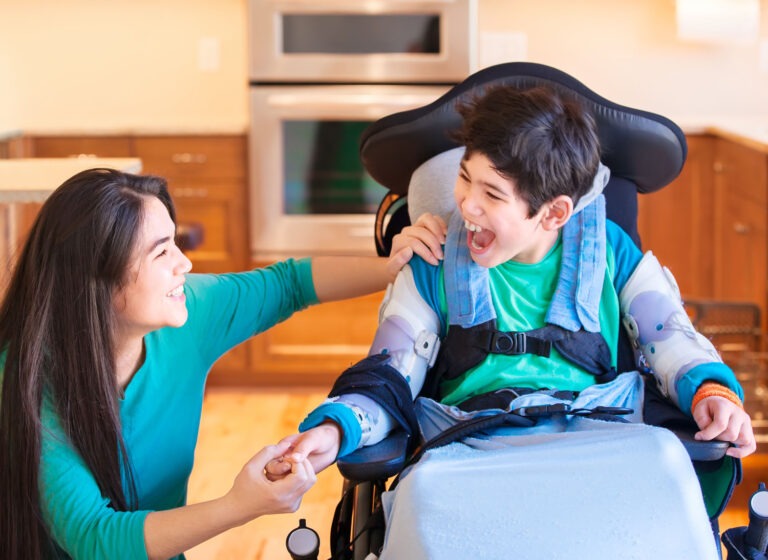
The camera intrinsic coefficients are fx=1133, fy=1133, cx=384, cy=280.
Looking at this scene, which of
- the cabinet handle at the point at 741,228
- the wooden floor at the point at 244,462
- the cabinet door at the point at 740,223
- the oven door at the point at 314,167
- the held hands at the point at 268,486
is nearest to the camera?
the held hands at the point at 268,486

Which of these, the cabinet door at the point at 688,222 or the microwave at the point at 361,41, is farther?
the cabinet door at the point at 688,222

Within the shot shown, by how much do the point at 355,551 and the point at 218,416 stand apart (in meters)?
2.27

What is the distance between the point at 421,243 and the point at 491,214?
6.6 inches

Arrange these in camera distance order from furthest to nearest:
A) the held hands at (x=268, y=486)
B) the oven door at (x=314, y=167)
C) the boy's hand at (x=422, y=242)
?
the oven door at (x=314, y=167) → the boy's hand at (x=422, y=242) → the held hands at (x=268, y=486)

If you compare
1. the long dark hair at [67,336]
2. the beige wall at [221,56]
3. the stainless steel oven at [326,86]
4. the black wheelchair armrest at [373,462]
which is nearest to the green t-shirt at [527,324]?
the black wheelchair armrest at [373,462]

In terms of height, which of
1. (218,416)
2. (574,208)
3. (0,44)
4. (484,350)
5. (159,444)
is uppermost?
(0,44)

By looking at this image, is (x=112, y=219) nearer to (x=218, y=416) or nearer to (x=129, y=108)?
(x=218, y=416)

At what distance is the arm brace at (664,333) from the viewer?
5.38 feet

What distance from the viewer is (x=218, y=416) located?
12.4 feet

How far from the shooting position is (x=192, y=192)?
3.97 meters

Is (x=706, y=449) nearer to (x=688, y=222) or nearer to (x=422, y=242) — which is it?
(x=422, y=242)

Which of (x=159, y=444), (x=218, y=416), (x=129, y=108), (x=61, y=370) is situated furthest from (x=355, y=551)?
(x=129, y=108)

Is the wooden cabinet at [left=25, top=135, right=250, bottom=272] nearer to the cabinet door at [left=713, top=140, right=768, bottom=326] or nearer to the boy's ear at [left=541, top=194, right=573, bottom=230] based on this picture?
the cabinet door at [left=713, top=140, right=768, bottom=326]

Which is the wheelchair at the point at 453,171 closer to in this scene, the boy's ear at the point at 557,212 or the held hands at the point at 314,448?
the held hands at the point at 314,448
